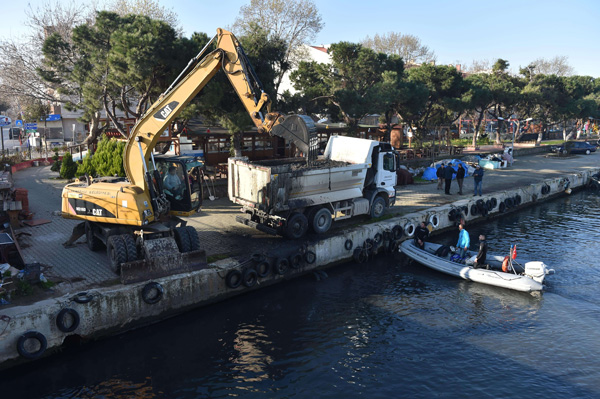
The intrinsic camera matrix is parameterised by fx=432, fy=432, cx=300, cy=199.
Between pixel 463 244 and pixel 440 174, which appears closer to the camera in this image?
pixel 463 244

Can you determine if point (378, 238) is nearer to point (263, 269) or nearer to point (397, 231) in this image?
point (397, 231)

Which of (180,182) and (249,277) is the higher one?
(180,182)

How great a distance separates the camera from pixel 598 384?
9.09 m

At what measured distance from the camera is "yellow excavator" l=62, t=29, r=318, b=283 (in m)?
11.6

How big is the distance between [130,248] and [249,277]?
3410mm

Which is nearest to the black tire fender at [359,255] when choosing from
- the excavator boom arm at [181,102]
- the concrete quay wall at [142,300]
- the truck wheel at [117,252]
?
the concrete quay wall at [142,300]

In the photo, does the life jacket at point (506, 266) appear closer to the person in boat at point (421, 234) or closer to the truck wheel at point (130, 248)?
the person in boat at point (421, 234)

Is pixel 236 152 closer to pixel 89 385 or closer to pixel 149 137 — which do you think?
pixel 149 137

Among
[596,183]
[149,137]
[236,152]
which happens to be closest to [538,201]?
[596,183]

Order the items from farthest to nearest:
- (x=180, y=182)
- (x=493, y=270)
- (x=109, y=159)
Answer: (x=109, y=159), (x=493, y=270), (x=180, y=182)

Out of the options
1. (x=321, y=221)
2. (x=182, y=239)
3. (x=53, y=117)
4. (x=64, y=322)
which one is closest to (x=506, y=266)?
(x=321, y=221)

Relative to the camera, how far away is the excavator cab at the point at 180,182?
41.0 ft

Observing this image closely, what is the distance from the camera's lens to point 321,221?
631 inches

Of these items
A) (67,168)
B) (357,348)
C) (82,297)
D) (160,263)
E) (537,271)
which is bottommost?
(357,348)
